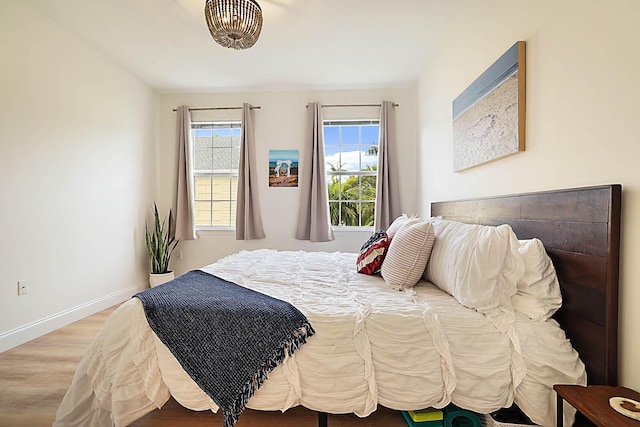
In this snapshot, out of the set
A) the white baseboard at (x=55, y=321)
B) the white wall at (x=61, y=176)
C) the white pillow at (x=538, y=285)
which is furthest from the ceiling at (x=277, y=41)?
the white baseboard at (x=55, y=321)

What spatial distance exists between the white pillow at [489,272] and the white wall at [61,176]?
3.15 metres

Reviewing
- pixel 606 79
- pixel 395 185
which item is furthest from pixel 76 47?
pixel 606 79

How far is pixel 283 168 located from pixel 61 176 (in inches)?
92.0

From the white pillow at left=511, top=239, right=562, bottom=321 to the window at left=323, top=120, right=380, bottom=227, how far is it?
3.00m

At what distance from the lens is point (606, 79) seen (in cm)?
124

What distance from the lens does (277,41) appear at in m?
3.14

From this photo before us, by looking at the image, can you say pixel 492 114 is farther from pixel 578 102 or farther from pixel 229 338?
pixel 229 338

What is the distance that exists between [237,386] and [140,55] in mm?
3531

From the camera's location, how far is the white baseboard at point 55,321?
98.6 inches

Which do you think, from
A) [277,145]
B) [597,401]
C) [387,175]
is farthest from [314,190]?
[597,401]

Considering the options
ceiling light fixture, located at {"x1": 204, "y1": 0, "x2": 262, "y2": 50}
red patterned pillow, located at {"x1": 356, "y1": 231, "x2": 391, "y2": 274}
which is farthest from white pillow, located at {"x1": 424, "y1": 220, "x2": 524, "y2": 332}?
ceiling light fixture, located at {"x1": 204, "y1": 0, "x2": 262, "y2": 50}

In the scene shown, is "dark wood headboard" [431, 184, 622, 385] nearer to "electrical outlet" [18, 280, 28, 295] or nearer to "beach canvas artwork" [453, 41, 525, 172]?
"beach canvas artwork" [453, 41, 525, 172]

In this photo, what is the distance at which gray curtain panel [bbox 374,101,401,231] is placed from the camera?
4.20 meters

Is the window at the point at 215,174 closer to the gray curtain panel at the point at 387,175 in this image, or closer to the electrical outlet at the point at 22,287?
the gray curtain panel at the point at 387,175
